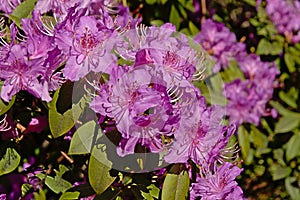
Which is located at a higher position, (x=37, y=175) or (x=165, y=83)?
(x=165, y=83)

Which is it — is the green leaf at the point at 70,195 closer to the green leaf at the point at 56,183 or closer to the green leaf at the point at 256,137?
the green leaf at the point at 56,183

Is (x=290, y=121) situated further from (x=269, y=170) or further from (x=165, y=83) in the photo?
(x=165, y=83)

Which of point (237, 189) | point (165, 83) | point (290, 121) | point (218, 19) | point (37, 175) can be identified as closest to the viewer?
point (165, 83)

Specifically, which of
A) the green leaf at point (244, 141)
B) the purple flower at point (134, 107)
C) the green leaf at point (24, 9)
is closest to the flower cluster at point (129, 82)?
the purple flower at point (134, 107)

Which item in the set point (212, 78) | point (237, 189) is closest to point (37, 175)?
point (237, 189)

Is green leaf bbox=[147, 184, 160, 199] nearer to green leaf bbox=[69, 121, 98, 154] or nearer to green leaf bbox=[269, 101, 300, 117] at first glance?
green leaf bbox=[69, 121, 98, 154]

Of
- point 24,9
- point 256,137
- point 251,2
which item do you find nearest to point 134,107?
point 24,9

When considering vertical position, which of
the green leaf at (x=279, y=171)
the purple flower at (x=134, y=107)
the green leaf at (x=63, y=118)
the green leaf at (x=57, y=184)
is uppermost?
the purple flower at (x=134, y=107)

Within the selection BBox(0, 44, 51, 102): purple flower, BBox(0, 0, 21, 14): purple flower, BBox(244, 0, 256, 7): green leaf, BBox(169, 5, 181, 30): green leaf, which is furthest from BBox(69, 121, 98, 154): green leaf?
BBox(244, 0, 256, 7): green leaf
